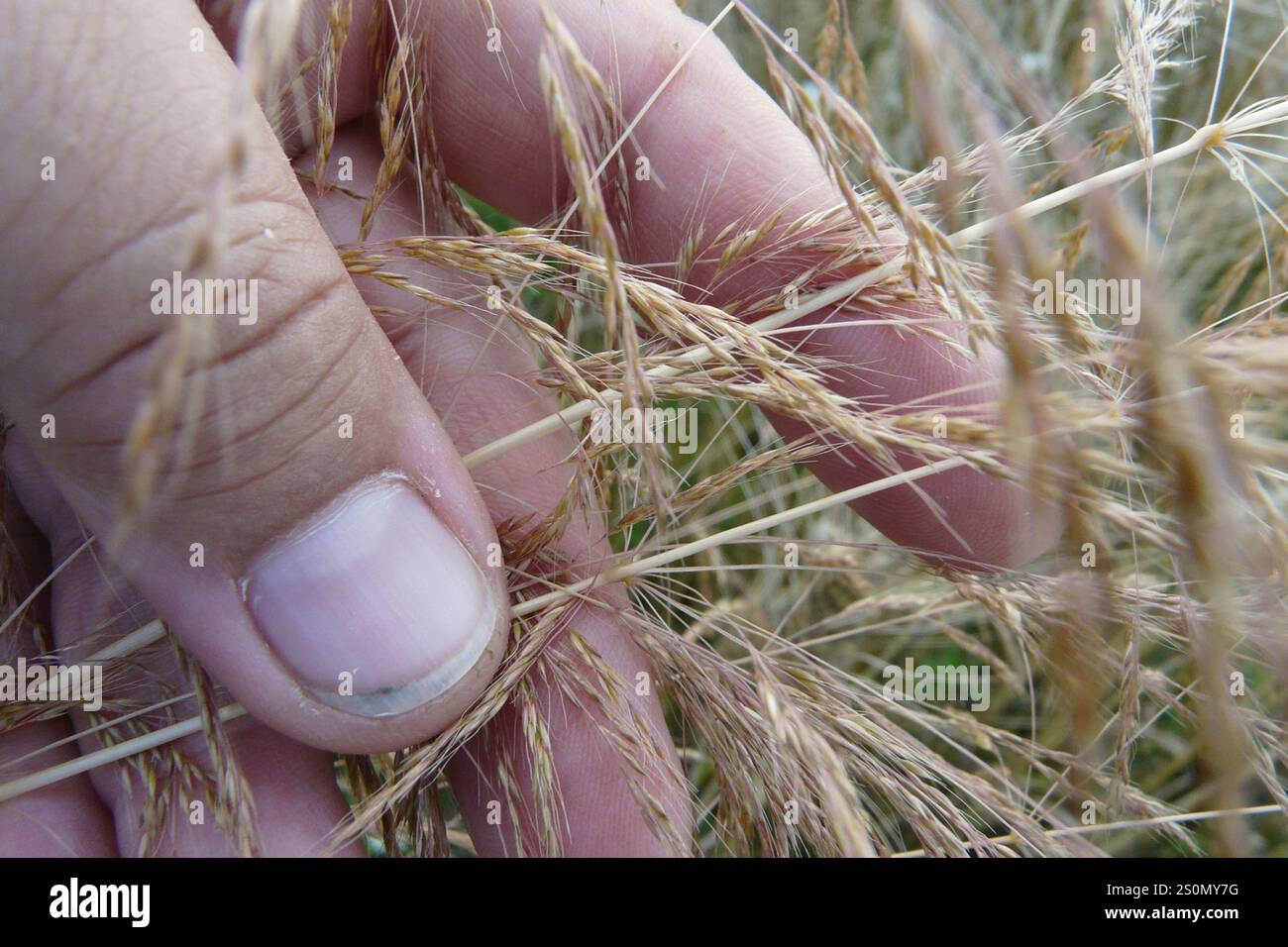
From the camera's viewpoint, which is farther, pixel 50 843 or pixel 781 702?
pixel 50 843

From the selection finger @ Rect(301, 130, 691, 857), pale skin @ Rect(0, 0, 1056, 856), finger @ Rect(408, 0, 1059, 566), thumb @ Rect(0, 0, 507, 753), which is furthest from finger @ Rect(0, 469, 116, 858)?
finger @ Rect(408, 0, 1059, 566)

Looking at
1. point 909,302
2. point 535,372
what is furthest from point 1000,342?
point 535,372

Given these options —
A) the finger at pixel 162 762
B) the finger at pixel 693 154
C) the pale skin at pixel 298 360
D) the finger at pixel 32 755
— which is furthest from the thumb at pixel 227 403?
the finger at pixel 693 154

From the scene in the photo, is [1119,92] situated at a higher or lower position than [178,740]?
higher

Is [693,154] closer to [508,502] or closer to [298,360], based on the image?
[508,502]

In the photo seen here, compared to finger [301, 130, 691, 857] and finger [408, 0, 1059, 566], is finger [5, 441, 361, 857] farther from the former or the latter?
finger [408, 0, 1059, 566]

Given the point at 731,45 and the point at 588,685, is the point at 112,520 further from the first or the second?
the point at 731,45

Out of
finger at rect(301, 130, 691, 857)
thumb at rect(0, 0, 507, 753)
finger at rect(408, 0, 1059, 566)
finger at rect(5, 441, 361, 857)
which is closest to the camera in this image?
thumb at rect(0, 0, 507, 753)

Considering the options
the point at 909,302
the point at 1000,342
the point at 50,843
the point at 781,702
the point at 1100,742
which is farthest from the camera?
the point at 1100,742
